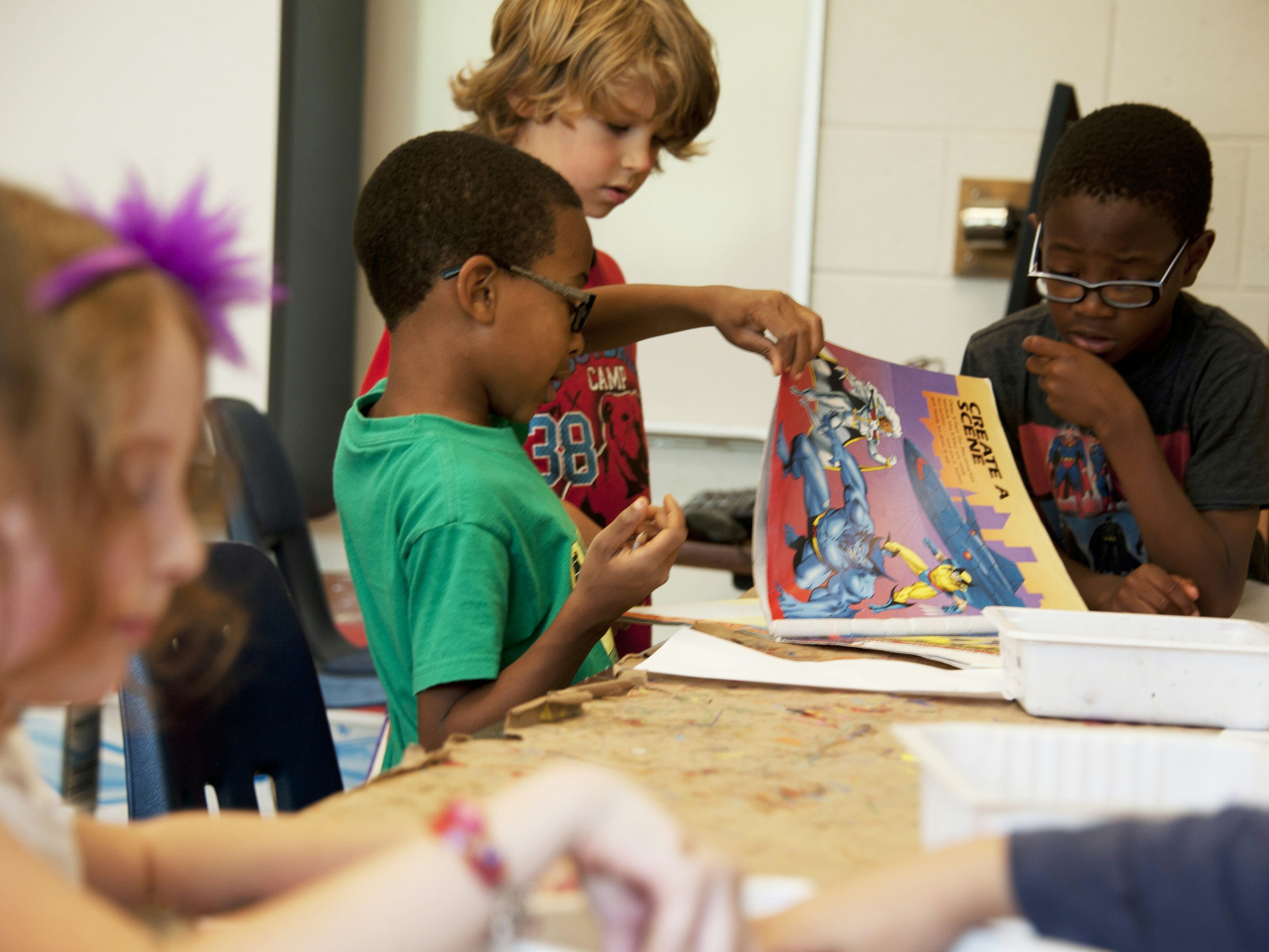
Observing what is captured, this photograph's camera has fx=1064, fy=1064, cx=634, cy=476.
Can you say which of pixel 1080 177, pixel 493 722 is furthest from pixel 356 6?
pixel 493 722

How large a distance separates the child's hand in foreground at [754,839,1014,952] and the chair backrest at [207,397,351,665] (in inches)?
50.8

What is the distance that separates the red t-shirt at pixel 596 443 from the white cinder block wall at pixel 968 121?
43.9 inches

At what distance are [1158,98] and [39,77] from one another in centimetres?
245

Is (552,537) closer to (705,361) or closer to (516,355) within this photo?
(516,355)

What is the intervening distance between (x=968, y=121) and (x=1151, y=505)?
1.39m

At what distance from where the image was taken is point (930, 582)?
3.14 feet

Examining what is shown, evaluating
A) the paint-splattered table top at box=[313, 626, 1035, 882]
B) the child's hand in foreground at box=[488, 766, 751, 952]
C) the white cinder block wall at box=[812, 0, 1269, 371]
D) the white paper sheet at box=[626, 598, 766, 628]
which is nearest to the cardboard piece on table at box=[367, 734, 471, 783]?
the paint-splattered table top at box=[313, 626, 1035, 882]

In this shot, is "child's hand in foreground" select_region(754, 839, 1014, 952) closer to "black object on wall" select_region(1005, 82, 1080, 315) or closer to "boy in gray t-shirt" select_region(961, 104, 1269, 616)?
"boy in gray t-shirt" select_region(961, 104, 1269, 616)

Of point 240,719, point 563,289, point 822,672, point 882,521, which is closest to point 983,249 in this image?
point 882,521

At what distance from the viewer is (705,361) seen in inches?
92.6

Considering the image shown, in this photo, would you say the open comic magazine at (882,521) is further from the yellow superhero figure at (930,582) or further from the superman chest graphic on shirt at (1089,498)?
the superman chest graphic on shirt at (1089,498)

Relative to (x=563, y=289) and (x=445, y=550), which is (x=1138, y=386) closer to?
(x=563, y=289)

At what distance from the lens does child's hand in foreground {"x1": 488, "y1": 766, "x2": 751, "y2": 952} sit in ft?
1.10

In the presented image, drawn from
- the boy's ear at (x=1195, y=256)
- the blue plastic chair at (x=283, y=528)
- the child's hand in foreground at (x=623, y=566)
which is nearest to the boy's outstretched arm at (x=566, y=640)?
the child's hand in foreground at (x=623, y=566)
